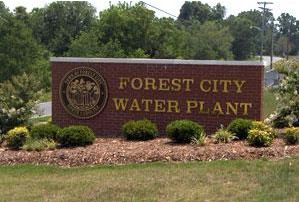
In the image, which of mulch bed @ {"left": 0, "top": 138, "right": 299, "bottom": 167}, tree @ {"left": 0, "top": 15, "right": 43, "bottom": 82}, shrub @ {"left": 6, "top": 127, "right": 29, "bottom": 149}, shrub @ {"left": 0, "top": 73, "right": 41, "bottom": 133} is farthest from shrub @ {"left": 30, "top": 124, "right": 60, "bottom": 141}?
tree @ {"left": 0, "top": 15, "right": 43, "bottom": 82}

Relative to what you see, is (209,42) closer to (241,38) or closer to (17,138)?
(241,38)

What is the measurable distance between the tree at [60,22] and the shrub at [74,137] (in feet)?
173

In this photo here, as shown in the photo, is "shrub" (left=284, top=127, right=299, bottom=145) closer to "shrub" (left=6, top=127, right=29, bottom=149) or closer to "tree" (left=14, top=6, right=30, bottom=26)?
"shrub" (left=6, top=127, right=29, bottom=149)

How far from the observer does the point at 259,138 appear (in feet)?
38.3

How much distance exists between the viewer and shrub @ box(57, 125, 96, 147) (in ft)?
41.4

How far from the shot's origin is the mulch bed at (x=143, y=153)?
11.1 m

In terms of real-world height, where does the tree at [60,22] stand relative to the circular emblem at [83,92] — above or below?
above

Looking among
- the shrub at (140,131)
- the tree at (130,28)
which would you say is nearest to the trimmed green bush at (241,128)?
the shrub at (140,131)

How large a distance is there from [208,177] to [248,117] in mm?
4437

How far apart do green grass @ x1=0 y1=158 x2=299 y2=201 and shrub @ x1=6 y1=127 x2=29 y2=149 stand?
1.67 meters

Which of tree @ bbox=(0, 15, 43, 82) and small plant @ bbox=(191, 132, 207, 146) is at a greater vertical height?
tree @ bbox=(0, 15, 43, 82)

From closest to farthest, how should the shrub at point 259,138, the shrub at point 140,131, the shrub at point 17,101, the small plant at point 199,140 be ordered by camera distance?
the shrub at point 259,138 < the small plant at point 199,140 < the shrub at point 140,131 < the shrub at point 17,101

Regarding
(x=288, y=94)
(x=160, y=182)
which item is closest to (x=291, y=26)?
(x=288, y=94)

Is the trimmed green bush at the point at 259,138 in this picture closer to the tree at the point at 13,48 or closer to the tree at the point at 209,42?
the tree at the point at 13,48
